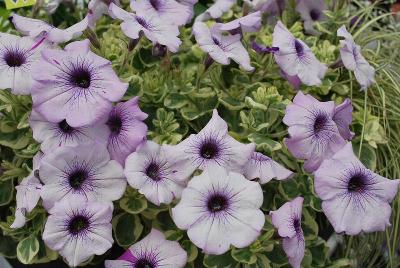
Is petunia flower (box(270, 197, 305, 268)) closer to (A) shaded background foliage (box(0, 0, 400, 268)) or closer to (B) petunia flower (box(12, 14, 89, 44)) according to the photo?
(A) shaded background foliage (box(0, 0, 400, 268))

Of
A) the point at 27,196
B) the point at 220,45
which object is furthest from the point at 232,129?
the point at 27,196

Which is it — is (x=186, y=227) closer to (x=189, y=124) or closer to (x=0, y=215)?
(x=189, y=124)

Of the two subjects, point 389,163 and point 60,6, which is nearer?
point 389,163

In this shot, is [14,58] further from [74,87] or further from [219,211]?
[219,211]

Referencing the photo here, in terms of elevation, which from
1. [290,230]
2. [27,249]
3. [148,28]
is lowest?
[27,249]

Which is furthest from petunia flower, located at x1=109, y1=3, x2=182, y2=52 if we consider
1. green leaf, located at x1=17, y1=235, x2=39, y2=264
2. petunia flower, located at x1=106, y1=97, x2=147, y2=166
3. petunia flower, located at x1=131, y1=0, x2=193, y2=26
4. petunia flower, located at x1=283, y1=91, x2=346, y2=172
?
green leaf, located at x1=17, y1=235, x2=39, y2=264

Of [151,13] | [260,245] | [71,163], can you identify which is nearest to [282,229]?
[260,245]
